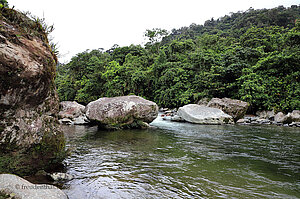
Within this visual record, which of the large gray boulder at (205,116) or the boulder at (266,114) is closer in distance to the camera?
the large gray boulder at (205,116)

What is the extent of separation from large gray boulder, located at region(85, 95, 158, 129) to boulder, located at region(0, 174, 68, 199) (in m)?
8.66

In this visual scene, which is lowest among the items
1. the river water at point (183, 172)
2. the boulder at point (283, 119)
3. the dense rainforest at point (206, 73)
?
the river water at point (183, 172)

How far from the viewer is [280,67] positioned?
1944 centimetres

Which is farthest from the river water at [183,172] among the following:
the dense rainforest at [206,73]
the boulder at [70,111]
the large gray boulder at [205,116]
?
the boulder at [70,111]

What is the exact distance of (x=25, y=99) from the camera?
3561 mm

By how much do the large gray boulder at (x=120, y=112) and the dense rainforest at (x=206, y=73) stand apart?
3.70 meters

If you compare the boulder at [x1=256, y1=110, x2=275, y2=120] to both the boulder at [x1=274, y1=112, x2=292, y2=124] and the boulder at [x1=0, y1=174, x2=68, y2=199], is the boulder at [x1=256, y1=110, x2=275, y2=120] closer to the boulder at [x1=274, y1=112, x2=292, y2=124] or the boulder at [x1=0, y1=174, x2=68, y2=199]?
the boulder at [x1=274, y1=112, x2=292, y2=124]

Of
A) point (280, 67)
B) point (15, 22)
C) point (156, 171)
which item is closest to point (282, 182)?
point (156, 171)

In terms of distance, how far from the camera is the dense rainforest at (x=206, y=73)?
18969 mm

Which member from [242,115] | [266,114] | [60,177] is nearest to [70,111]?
[60,177]

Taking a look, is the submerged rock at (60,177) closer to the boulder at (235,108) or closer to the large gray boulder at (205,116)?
the large gray boulder at (205,116)

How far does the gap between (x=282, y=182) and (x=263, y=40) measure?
2616 cm

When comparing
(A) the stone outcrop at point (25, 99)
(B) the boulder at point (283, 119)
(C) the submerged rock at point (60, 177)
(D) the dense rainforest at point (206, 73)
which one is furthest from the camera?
(D) the dense rainforest at point (206, 73)

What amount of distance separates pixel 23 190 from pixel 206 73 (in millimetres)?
23061
